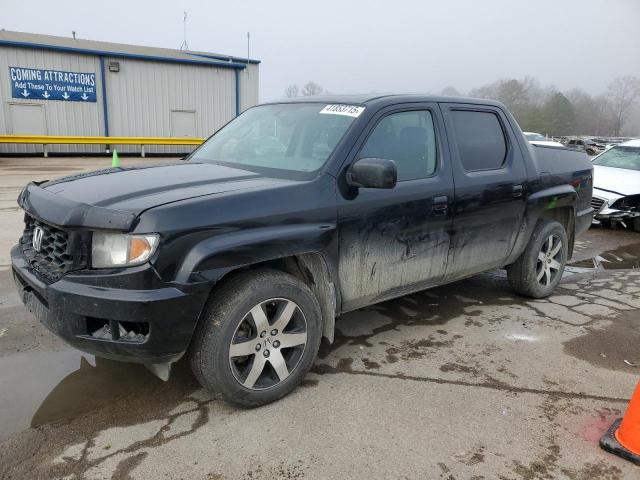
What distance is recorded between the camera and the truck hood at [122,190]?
265 centimetres

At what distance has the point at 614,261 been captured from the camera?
7.04 m

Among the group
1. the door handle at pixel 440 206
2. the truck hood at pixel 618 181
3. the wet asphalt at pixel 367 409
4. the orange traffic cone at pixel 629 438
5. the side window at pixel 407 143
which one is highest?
the side window at pixel 407 143

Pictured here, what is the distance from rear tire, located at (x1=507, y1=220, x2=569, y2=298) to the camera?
192 inches

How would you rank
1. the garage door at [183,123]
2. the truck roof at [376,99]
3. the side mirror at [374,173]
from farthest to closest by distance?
the garage door at [183,123] < the truck roof at [376,99] < the side mirror at [374,173]

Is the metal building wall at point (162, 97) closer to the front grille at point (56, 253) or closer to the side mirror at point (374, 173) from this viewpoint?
the front grille at point (56, 253)

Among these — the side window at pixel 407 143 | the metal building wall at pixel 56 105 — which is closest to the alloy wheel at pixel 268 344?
the side window at pixel 407 143

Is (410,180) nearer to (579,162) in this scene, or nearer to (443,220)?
(443,220)

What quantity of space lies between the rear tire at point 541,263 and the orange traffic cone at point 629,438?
2.27 meters

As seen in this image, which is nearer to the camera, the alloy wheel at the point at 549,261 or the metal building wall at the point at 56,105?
the alloy wheel at the point at 549,261

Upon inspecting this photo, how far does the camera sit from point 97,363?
3611mm

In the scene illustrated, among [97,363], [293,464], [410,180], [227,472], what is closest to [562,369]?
[410,180]

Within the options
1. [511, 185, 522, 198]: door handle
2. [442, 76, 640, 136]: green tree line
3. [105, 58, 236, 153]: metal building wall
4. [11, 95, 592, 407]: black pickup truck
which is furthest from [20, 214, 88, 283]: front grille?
[442, 76, 640, 136]: green tree line

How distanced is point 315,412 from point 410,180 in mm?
1681

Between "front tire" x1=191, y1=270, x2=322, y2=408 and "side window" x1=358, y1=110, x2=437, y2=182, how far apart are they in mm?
1064
